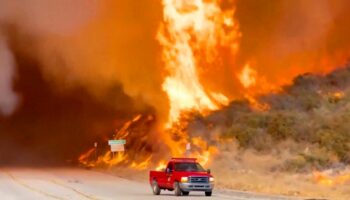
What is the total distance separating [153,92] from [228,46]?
27.0 feet

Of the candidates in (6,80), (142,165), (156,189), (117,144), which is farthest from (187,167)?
(6,80)

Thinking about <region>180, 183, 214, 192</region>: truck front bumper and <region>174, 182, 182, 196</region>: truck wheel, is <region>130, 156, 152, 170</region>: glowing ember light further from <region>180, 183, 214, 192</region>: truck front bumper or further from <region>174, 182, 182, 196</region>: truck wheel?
<region>180, 183, 214, 192</region>: truck front bumper

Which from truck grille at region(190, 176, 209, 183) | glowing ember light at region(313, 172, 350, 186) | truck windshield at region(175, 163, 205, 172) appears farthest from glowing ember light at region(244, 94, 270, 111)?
truck grille at region(190, 176, 209, 183)

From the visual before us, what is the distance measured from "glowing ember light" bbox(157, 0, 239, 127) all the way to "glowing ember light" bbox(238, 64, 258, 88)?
5.51 meters

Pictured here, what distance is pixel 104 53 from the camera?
62.3 metres

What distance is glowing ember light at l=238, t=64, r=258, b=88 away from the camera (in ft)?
217

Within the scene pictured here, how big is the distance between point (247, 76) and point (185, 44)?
8687 mm

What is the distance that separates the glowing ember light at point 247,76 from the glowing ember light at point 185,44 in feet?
18.1

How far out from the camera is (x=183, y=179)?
34.1m

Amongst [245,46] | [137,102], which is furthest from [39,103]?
[245,46]

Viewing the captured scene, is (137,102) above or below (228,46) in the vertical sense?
below

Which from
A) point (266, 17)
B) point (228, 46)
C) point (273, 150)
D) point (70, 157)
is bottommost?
point (273, 150)

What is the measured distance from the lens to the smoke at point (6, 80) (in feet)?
214

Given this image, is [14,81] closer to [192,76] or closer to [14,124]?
[14,124]
